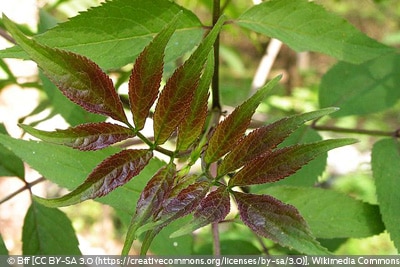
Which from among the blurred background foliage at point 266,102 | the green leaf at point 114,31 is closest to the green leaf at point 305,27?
the green leaf at point 114,31

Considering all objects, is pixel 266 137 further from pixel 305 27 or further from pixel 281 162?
pixel 305 27

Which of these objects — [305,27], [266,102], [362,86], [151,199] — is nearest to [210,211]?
[151,199]

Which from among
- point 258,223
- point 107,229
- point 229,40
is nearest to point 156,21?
point 258,223

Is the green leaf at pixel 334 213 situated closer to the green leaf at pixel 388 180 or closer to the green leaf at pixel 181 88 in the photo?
the green leaf at pixel 388 180

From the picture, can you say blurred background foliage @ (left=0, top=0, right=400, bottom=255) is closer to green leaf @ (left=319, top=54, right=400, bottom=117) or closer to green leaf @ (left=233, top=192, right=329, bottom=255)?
green leaf @ (left=319, top=54, right=400, bottom=117)

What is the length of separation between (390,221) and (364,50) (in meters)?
0.25

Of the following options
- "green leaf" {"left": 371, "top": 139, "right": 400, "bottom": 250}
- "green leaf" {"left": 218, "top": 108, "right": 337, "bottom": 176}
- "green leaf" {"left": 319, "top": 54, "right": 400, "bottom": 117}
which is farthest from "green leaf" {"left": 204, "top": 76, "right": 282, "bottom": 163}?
"green leaf" {"left": 319, "top": 54, "right": 400, "bottom": 117}

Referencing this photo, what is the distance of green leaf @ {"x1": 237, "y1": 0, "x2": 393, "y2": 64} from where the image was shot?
71cm

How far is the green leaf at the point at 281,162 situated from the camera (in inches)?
19.7

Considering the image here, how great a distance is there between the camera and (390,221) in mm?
740

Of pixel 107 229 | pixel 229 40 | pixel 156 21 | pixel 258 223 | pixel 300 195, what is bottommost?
pixel 258 223

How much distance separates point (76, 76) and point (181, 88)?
3.9 inches

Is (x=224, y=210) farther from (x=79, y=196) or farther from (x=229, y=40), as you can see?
(x=229, y=40)

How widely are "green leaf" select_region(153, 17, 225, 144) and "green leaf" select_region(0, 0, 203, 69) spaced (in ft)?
0.48
